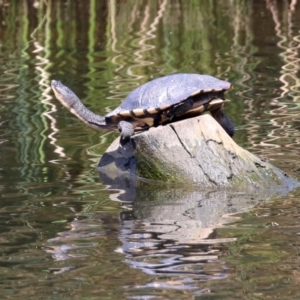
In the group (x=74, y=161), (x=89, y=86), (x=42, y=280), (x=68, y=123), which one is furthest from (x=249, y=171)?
(x=89, y=86)

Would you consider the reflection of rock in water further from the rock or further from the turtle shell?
the turtle shell

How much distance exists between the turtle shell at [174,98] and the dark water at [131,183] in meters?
0.51

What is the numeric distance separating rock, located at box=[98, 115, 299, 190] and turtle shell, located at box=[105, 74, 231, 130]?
17 cm

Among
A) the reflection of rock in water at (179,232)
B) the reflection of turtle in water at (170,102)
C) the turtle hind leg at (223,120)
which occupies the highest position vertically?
the reflection of turtle in water at (170,102)

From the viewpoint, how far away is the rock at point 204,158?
6.45 meters

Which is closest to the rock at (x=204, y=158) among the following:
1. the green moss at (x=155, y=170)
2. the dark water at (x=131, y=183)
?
the green moss at (x=155, y=170)

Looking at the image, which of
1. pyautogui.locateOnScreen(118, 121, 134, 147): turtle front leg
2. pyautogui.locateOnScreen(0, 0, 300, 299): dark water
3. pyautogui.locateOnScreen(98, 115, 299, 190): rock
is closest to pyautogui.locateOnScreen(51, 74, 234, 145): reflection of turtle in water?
pyautogui.locateOnScreen(118, 121, 134, 147): turtle front leg

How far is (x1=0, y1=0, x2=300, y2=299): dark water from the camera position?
4.48 meters

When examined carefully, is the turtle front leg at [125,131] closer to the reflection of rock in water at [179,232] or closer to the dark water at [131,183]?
the dark water at [131,183]

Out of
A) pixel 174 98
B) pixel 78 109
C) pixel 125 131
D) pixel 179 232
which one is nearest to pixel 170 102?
pixel 174 98

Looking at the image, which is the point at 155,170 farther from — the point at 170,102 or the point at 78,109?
the point at 78,109

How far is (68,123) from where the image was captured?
929cm

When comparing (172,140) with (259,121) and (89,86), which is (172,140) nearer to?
(259,121)

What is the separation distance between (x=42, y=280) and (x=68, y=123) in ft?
16.0
